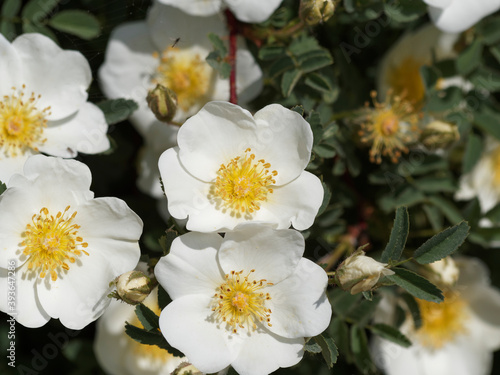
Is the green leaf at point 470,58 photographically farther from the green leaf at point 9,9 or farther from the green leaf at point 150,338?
the green leaf at point 9,9

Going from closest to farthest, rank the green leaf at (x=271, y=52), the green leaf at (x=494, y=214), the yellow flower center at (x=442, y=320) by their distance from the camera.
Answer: the green leaf at (x=271, y=52) → the green leaf at (x=494, y=214) → the yellow flower center at (x=442, y=320)

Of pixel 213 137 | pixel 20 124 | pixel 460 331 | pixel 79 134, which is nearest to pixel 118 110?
pixel 79 134

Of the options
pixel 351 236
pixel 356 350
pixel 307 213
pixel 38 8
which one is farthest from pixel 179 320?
pixel 38 8

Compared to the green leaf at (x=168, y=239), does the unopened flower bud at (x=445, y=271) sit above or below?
below

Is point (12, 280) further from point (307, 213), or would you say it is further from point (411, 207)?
point (411, 207)

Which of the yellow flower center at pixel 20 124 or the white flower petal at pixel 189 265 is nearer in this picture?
the white flower petal at pixel 189 265

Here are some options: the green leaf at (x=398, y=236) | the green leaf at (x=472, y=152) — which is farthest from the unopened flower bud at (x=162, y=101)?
the green leaf at (x=472, y=152)
